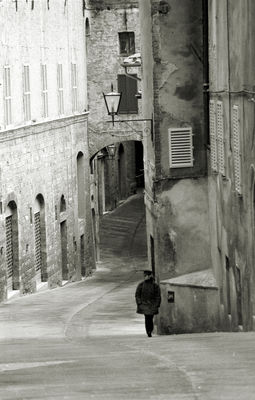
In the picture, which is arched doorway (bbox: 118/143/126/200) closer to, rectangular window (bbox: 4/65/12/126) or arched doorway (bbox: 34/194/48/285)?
arched doorway (bbox: 34/194/48/285)

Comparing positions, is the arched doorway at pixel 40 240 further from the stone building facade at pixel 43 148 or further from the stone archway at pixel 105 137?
the stone archway at pixel 105 137

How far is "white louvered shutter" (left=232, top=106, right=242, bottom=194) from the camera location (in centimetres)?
1933

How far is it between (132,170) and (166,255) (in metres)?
43.7

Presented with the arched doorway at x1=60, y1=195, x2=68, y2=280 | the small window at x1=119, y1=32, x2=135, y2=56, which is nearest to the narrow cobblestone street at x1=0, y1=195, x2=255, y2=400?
the arched doorway at x1=60, y1=195, x2=68, y2=280

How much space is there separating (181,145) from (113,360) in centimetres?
1025

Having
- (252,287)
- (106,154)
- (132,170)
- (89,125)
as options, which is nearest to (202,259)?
(252,287)

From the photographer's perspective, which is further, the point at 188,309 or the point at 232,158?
the point at 188,309

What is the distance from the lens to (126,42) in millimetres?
48719

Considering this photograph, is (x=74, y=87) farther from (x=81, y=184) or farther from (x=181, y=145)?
(x=181, y=145)

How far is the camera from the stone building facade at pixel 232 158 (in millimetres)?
18547

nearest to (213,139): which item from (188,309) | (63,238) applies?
(188,309)

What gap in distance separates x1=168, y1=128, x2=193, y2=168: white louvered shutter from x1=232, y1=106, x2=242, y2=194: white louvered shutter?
464 cm

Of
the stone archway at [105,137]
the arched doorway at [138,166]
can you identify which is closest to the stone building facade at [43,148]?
the stone archway at [105,137]

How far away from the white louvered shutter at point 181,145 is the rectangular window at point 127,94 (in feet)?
77.6
